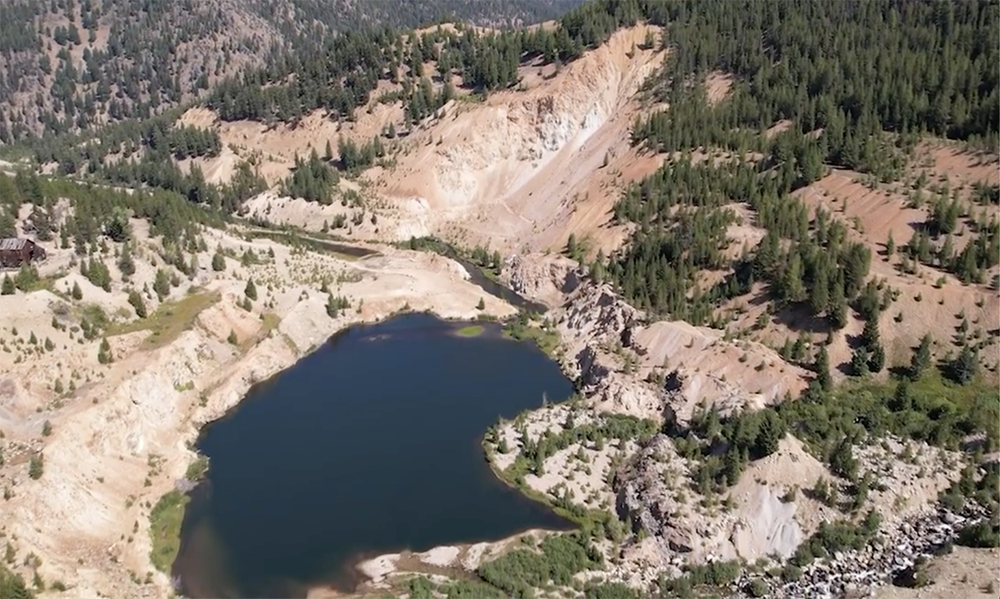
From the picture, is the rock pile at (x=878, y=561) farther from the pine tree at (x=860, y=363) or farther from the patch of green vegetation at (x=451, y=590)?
the patch of green vegetation at (x=451, y=590)

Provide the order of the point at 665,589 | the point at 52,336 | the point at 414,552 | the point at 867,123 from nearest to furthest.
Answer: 1. the point at 665,589
2. the point at 414,552
3. the point at 52,336
4. the point at 867,123

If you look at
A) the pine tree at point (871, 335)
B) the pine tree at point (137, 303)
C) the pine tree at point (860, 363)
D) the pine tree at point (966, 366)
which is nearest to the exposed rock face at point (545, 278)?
the pine tree at point (871, 335)

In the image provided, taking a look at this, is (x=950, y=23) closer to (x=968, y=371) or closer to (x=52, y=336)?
(x=968, y=371)

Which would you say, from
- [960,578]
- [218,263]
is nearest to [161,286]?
[218,263]

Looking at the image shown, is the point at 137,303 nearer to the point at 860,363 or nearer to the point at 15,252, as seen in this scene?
the point at 15,252

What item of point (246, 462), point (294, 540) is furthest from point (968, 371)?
point (246, 462)
